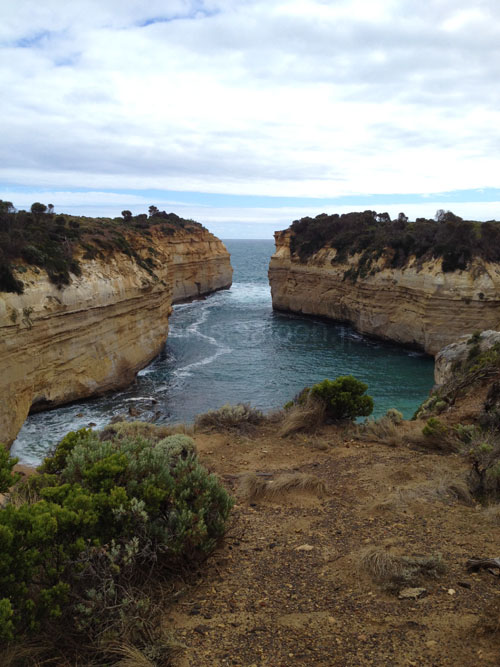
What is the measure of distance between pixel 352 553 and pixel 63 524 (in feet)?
11.0

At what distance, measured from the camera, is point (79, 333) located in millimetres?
21594

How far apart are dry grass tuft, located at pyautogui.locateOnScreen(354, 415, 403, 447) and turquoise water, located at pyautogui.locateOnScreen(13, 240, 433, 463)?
31.8ft

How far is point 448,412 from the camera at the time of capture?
→ 12445 millimetres

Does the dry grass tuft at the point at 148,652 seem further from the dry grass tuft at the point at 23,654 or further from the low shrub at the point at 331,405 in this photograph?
the low shrub at the point at 331,405

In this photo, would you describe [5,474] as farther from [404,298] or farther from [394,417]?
[404,298]

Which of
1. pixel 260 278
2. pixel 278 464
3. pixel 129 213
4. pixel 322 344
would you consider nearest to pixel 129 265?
pixel 322 344

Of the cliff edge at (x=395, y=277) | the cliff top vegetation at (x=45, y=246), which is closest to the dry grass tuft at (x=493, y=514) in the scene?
the cliff top vegetation at (x=45, y=246)

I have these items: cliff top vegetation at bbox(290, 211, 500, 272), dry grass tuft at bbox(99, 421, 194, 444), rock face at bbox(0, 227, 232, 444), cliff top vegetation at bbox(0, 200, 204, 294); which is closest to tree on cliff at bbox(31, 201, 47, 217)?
cliff top vegetation at bbox(0, 200, 204, 294)

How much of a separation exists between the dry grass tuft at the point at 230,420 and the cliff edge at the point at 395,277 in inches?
840

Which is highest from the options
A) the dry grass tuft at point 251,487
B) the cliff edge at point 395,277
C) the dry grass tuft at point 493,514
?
the cliff edge at point 395,277

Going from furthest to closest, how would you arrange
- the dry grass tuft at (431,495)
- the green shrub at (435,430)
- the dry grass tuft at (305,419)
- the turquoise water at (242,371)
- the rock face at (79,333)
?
the turquoise water at (242,371) < the rock face at (79,333) < the dry grass tuft at (305,419) < the green shrub at (435,430) < the dry grass tuft at (431,495)

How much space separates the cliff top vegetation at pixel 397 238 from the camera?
31875 millimetres

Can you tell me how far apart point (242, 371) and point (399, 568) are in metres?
23.4

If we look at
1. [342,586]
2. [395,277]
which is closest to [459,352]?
[342,586]
